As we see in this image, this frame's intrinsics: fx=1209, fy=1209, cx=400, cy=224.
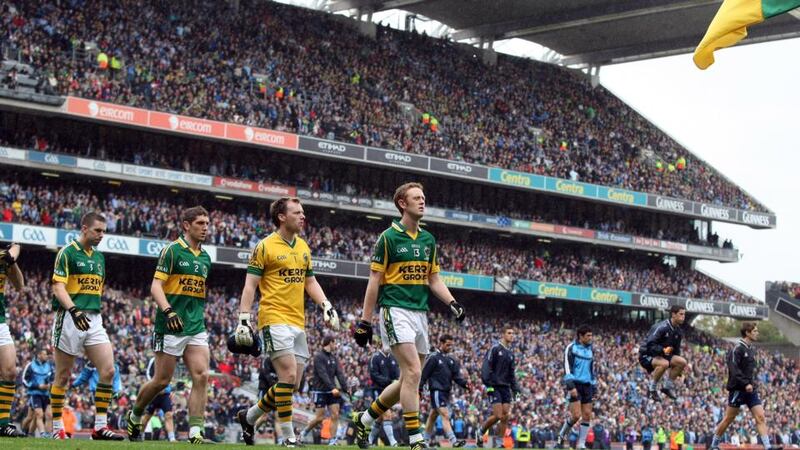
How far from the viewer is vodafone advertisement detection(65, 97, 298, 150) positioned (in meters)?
42.4

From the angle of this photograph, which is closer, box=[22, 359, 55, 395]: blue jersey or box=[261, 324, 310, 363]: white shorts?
box=[261, 324, 310, 363]: white shorts

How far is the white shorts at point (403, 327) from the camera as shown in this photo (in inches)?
500

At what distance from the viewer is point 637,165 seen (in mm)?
62469

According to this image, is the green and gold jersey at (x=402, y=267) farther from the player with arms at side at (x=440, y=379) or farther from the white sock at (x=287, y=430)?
the player with arms at side at (x=440, y=379)

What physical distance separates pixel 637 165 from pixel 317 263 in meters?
22.0

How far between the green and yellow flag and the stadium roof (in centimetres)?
4106

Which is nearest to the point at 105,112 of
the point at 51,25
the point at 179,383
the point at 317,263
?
the point at 51,25

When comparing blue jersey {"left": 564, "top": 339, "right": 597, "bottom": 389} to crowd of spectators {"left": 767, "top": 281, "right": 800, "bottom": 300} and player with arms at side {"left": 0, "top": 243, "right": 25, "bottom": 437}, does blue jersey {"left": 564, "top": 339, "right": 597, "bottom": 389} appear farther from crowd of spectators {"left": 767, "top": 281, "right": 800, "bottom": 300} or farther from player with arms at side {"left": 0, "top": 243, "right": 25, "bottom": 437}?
crowd of spectators {"left": 767, "top": 281, "right": 800, "bottom": 300}

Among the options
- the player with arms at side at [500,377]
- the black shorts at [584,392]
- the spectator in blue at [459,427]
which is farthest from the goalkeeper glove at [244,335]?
the spectator in blue at [459,427]

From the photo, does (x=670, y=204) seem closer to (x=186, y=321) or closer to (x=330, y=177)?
(x=330, y=177)

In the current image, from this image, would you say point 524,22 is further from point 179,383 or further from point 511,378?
point 511,378

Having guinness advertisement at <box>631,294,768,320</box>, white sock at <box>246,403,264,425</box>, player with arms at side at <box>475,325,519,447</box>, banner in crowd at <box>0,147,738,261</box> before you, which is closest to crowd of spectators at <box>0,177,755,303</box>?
guinness advertisement at <box>631,294,768,320</box>

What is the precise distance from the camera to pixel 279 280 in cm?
1318

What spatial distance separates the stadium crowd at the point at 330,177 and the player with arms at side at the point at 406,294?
32.1 meters
